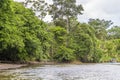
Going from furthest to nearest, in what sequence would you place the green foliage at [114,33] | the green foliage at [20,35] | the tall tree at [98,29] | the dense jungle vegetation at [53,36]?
the green foliage at [114,33] → the tall tree at [98,29] → the dense jungle vegetation at [53,36] → the green foliage at [20,35]

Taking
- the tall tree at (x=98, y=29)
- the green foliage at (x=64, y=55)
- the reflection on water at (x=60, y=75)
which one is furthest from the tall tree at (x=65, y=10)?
the reflection on water at (x=60, y=75)

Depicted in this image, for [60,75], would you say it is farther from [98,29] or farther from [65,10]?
[98,29]

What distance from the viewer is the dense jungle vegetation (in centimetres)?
6512

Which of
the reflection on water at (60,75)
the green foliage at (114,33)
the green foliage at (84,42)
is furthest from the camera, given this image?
the green foliage at (114,33)

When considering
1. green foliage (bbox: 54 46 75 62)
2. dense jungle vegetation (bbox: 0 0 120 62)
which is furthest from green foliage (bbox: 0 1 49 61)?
green foliage (bbox: 54 46 75 62)

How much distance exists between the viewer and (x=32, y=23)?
238 feet

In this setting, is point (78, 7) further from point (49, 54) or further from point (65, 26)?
point (49, 54)

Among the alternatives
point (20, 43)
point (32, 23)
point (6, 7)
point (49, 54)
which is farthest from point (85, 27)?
point (6, 7)

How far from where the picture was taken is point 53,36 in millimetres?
94250

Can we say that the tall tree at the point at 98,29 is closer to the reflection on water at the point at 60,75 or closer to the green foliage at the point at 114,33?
the green foliage at the point at 114,33

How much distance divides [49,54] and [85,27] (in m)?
14.9

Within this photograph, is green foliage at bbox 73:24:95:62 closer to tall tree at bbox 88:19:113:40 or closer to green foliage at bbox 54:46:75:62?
green foliage at bbox 54:46:75:62

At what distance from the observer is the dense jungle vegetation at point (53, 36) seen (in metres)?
65.1

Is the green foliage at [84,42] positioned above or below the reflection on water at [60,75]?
above
